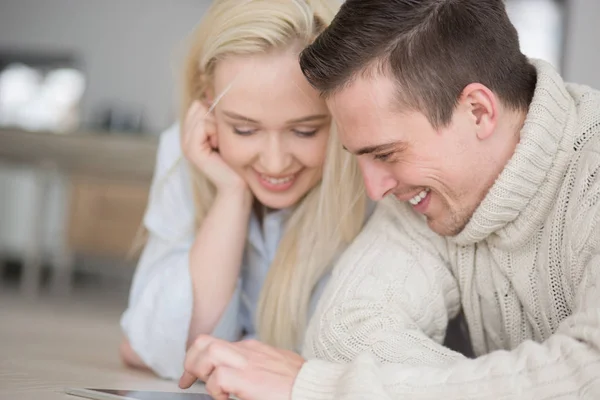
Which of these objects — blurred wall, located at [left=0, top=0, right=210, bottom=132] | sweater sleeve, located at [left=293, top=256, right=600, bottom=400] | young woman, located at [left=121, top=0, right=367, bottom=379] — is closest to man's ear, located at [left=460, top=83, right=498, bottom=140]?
sweater sleeve, located at [left=293, top=256, right=600, bottom=400]

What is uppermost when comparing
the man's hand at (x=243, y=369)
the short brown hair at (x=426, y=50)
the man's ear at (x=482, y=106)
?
the short brown hair at (x=426, y=50)

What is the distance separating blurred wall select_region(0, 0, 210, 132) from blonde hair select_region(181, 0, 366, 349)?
3919 mm

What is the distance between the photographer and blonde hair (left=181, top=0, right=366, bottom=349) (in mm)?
1562

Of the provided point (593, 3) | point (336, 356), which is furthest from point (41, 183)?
point (336, 356)

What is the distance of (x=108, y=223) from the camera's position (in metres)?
4.48

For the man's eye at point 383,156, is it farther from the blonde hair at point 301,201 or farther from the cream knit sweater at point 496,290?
the blonde hair at point 301,201

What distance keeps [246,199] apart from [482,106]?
62 cm

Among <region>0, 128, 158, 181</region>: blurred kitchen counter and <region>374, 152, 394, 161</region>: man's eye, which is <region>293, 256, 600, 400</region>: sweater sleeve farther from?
<region>0, 128, 158, 181</region>: blurred kitchen counter

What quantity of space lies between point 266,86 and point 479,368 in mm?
680

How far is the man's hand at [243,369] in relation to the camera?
3.64ft

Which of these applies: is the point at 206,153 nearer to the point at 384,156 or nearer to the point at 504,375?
the point at 384,156

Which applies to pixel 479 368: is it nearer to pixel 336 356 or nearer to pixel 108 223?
pixel 336 356

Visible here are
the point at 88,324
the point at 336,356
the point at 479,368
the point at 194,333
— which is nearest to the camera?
the point at 479,368

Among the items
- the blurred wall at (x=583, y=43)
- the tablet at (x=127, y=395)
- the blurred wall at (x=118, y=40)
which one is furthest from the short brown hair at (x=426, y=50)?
the blurred wall at (x=118, y=40)
